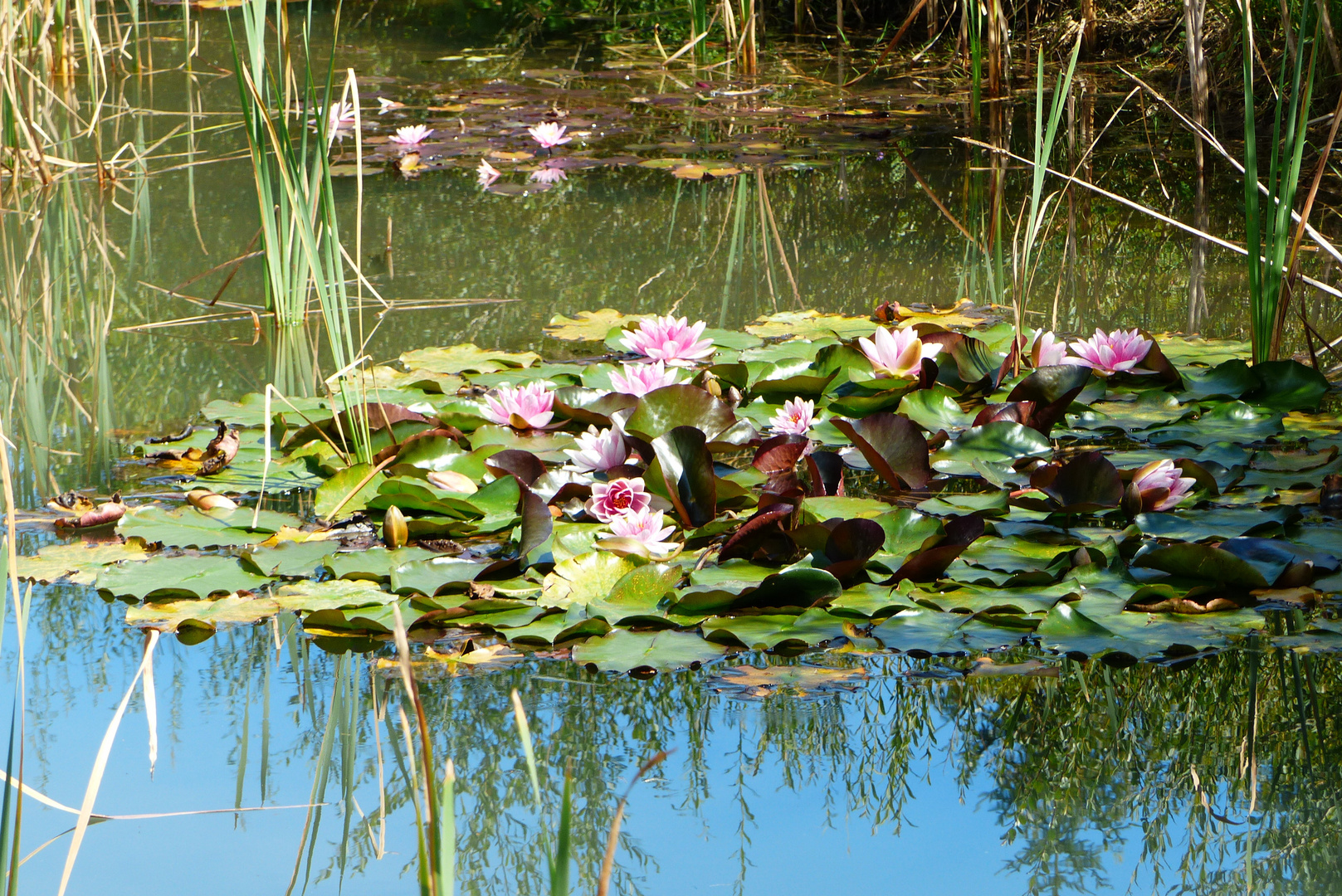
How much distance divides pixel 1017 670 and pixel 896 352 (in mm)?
985

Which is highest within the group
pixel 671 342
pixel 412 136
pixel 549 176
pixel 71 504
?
pixel 412 136

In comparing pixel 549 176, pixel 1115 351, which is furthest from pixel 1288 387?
pixel 549 176

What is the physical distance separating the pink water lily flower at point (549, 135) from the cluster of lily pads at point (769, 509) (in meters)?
2.29

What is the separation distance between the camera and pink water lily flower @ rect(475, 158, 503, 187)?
173 inches

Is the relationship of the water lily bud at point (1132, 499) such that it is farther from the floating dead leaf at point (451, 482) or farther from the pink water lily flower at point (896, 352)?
the floating dead leaf at point (451, 482)

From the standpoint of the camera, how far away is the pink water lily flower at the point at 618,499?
1.88 m

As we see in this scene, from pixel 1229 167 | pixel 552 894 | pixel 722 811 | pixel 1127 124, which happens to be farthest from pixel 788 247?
pixel 552 894

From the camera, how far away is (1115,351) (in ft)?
8.04

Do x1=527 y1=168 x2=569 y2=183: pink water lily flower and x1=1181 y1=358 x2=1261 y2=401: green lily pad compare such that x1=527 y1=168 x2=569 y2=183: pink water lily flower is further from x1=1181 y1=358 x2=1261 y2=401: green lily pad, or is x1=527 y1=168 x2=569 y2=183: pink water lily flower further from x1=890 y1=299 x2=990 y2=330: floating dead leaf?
x1=1181 y1=358 x2=1261 y2=401: green lily pad

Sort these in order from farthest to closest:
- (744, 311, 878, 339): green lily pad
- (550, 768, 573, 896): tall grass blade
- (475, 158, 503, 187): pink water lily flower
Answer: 1. (475, 158, 503, 187): pink water lily flower
2. (744, 311, 878, 339): green lily pad
3. (550, 768, 573, 896): tall grass blade

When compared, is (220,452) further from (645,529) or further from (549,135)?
(549,135)

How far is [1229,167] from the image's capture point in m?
4.37

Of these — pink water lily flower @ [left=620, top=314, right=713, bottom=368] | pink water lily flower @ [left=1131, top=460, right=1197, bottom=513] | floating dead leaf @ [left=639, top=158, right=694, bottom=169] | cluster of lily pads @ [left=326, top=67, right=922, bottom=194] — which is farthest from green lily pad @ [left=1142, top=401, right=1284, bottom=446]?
floating dead leaf @ [left=639, top=158, right=694, bottom=169]

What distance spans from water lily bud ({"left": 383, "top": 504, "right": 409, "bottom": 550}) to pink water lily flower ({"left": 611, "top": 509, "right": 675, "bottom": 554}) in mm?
340
